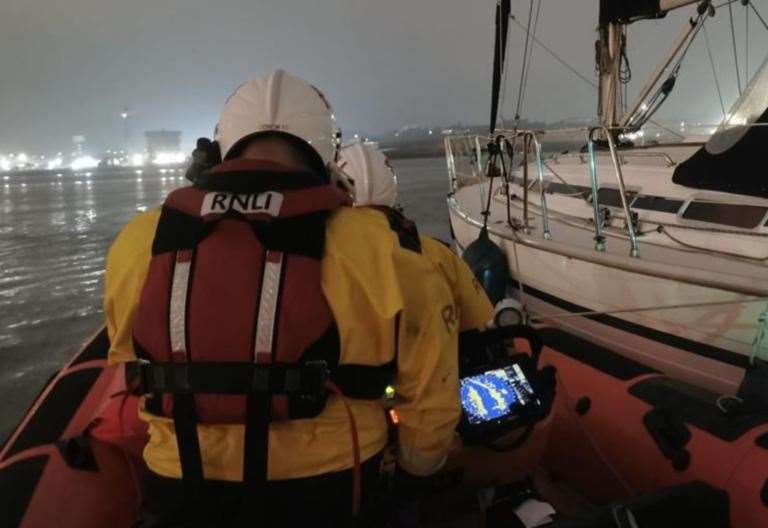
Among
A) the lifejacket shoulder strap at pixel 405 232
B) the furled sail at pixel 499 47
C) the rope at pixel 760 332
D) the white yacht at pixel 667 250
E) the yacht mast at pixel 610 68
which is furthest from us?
the furled sail at pixel 499 47

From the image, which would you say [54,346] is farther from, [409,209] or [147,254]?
[409,209]

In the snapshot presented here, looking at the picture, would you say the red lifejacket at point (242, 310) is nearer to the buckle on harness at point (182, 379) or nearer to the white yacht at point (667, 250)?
the buckle on harness at point (182, 379)

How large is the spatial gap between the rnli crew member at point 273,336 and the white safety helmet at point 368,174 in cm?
209

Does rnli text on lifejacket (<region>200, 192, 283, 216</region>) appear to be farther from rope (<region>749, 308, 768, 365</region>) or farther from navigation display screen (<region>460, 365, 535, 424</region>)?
rope (<region>749, 308, 768, 365</region>)

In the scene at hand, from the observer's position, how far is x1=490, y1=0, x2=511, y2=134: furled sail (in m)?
7.26

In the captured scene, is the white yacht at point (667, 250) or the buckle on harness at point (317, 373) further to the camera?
the white yacht at point (667, 250)

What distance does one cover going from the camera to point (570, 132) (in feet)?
14.4

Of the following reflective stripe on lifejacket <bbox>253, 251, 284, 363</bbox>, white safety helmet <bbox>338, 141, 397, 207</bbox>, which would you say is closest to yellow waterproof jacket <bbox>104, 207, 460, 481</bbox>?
reflective stripe on lifejacket <bbox>253, 251, 284, 363</bbox>

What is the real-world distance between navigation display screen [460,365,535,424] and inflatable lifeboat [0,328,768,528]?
193 millimetres

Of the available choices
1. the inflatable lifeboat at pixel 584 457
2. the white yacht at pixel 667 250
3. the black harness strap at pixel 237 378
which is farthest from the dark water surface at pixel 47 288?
the white yacht at pixel 667 250

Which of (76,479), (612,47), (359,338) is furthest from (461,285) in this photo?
(612,47)

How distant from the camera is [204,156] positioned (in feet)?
5.64

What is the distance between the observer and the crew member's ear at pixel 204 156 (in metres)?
1.72

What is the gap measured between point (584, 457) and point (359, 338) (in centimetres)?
195
